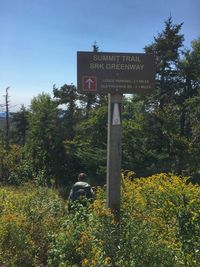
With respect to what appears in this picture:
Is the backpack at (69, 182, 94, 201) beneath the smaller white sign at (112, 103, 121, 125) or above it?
beneath

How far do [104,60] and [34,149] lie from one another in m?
31.0

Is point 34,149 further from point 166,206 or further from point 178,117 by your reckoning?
point 166,206

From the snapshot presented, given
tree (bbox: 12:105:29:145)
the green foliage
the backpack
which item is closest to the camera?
the green foliage

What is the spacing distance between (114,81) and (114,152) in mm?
1003

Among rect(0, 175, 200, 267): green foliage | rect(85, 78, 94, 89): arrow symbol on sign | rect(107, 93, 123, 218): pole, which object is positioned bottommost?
rect(0, 175, 200, 267): green foliage

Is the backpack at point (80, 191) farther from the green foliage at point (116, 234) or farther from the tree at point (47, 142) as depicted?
the tree at point (47, 142)

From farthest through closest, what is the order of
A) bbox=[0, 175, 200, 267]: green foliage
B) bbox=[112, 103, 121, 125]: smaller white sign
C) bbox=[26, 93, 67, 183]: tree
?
bbox=[26, 93, 67, 183]: tree, bbox=[112, 103, 121, 125]: smaller white sign, bbox=[0, 175, 200, 267]: green foliage

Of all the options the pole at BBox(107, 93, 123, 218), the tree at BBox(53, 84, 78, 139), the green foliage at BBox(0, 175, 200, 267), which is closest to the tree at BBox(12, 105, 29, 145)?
the tree at BBox(53, 84, 78, 139)

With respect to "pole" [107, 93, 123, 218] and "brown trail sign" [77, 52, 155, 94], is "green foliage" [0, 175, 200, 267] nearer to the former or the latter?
"pole" [107, 93, 123, 218]

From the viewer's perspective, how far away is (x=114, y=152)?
644cm

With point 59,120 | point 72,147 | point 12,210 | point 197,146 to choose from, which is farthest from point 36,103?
point 12,210

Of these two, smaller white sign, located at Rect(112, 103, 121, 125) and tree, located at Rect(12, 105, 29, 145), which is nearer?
smaller white sign, located at Rect(112, 103, 121, 125)

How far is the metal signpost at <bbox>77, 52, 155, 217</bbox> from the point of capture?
6.34m

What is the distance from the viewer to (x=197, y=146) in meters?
26.5
